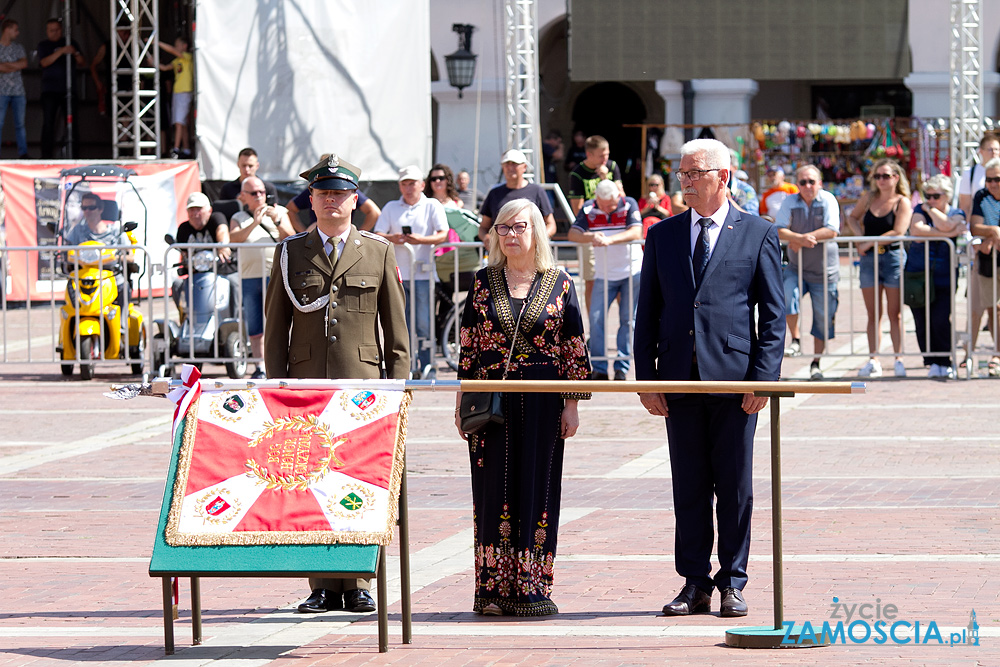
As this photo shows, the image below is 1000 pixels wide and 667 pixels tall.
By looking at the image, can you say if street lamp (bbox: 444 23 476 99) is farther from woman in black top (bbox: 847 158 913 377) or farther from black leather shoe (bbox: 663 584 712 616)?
black leather shoe (bbox: 663 584 712 616)

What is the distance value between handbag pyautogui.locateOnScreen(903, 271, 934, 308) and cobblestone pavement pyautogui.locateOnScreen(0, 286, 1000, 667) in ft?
4.61

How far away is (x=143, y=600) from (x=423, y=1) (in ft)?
57.1

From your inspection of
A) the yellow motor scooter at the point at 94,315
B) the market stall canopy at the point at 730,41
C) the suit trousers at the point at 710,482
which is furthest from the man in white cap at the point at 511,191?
the market stall canopy at the point at 730,41

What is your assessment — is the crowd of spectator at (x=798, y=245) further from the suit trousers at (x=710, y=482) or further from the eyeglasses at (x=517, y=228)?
the suit trousers at (x=710, y=482)

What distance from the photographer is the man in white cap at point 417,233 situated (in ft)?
44.2

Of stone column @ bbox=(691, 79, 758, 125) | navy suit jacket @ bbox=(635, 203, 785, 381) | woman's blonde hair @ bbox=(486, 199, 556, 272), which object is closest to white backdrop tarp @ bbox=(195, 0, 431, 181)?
stone column @ bbox=(691, 79, 758, 125)

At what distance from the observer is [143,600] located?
21.6 feet

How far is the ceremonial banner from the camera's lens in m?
5.49

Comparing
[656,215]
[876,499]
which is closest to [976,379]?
[876,499]

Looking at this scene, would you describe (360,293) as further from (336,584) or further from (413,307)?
(413,307)

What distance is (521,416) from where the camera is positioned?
6.31 meters

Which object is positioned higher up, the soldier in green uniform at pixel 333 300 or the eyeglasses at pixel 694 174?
the eyeglasses at pixel 694 174

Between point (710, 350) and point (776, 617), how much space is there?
1.09m

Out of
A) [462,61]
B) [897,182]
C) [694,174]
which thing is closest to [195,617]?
[694,174]
